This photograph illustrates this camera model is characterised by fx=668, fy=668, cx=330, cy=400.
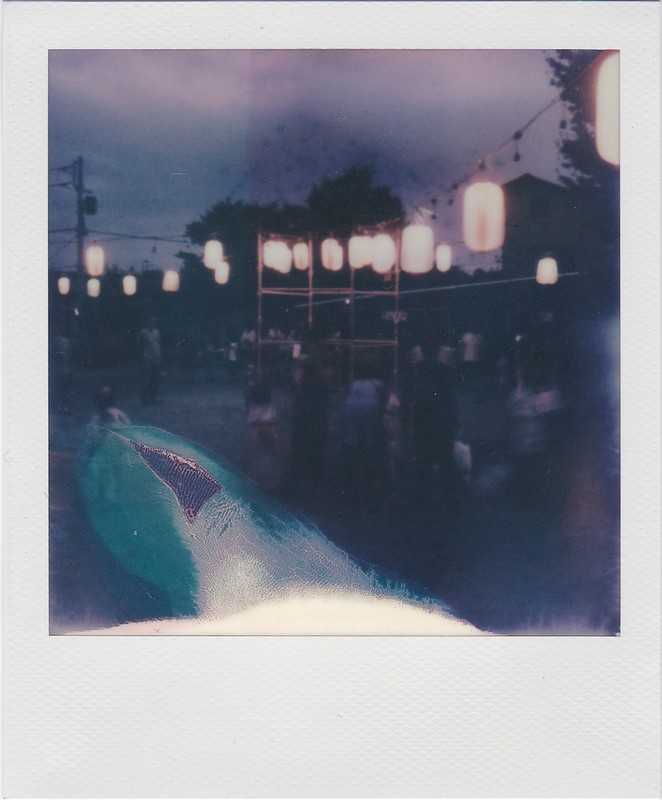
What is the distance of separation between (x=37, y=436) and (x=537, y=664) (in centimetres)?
229

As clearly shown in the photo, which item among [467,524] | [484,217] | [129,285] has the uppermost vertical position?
[484,217]

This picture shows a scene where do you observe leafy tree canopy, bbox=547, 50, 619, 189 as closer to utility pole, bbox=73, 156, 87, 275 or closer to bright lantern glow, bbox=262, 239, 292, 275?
bright lantern glow, bbox=262, 239, 292, 275

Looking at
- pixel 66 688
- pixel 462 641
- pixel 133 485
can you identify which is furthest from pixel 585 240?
pixel 66 688

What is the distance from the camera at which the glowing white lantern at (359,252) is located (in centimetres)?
279

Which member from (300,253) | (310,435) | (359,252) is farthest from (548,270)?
(310,435)

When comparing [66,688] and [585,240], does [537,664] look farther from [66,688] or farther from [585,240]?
[66,688]

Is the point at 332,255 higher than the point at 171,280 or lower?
higher

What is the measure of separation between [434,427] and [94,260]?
159 cm

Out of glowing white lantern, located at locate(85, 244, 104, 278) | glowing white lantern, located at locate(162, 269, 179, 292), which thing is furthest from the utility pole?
glowing white lantern, located at locate(162, 269, 179, 292)

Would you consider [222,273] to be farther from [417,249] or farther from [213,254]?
[417,249]

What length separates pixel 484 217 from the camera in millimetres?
2793

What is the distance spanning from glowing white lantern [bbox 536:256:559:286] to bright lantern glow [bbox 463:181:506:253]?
0.19 metres

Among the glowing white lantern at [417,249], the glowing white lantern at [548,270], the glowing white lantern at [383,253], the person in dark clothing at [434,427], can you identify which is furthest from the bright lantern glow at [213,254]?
the glowing white lantern at [548,270]

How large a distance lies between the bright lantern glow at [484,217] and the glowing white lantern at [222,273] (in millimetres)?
1010
